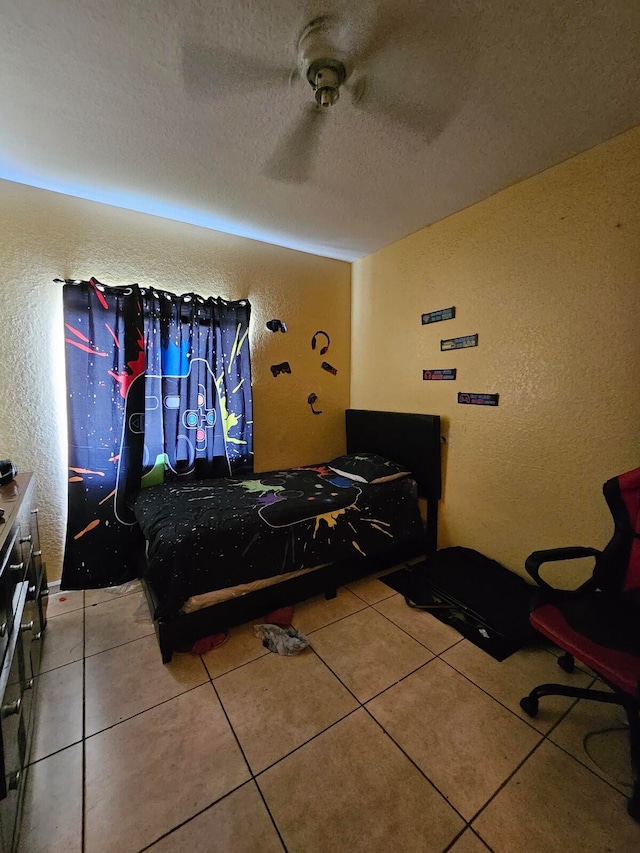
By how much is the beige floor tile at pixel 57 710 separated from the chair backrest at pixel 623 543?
232cm

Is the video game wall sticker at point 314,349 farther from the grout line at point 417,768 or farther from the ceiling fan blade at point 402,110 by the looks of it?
the grout line at point 417,768

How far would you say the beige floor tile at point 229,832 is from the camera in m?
1.02

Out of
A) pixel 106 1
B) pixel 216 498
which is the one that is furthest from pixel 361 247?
pixel 216 498

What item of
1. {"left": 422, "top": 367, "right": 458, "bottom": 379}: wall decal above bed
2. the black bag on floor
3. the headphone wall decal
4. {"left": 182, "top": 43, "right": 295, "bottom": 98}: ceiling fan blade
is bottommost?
the black bag on floor

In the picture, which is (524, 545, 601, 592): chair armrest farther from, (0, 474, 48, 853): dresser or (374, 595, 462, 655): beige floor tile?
(0, 474, 48, 853): dresser

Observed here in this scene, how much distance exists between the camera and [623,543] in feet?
4.81

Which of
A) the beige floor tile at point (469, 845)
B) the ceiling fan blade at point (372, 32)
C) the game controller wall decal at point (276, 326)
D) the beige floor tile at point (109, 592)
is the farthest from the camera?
the game controller wall decal at point (276, 326)

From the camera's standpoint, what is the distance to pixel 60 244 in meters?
2.19

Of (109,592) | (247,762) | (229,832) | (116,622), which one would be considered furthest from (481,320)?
(109,592)

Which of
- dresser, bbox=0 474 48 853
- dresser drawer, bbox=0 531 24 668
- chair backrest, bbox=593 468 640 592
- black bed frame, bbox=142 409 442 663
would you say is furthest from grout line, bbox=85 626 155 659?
chair backrest, bbox=593 468 640 592

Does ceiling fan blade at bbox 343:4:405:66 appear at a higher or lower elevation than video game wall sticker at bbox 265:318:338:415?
higher

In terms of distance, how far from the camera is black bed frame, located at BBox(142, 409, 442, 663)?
176cm

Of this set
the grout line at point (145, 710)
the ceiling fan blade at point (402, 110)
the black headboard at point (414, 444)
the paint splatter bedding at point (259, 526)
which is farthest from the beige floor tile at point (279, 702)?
the ceiling fan blade at point (402, 110)

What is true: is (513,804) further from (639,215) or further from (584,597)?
(639,215)
